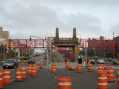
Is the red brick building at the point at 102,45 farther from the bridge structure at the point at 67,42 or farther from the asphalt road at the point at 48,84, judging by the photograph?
the asphalt road at the point at 48,84

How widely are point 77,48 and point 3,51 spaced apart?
3082cm

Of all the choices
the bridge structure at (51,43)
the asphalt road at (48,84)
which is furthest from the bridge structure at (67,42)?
the asphalt road at (48,84)

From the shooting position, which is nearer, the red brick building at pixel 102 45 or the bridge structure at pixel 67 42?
the bridge structure at pixel 67 42

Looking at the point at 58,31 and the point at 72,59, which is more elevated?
the point at 58,31

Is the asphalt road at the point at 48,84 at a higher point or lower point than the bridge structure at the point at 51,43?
lower

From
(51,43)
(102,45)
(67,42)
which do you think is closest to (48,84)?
(51,43)

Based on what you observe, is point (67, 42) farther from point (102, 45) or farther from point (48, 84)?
point (48, 84)

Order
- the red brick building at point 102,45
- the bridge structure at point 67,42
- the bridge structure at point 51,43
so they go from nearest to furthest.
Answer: the bridge structure at point 51,43 < the bridge structure at point 67,42 < the red brick building at point 102,45

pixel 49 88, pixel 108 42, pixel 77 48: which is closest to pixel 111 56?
pixel 108 42

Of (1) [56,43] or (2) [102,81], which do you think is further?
(1) [56,43]

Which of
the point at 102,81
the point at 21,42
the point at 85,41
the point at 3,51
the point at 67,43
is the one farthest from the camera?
the point at 3,51

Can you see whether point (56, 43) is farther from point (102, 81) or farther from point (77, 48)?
point (102, 81)

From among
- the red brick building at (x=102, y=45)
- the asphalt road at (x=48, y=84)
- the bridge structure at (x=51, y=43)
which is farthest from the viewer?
the red brick building at (x=102, y=45)

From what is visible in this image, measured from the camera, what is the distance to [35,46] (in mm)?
100062
